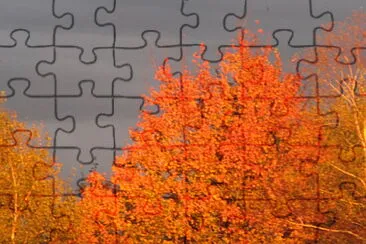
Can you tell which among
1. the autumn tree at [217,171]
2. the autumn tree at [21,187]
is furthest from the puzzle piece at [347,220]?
the autumn tree at [21,187]

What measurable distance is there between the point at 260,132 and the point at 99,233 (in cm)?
598

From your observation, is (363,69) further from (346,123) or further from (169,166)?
(169,166)

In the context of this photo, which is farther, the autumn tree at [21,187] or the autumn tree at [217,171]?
the autumn tree at [21,187]

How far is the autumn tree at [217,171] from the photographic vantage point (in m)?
29.9

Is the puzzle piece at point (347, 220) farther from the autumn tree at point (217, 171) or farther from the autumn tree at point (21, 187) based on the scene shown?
the autumn tree at point (21, 187)

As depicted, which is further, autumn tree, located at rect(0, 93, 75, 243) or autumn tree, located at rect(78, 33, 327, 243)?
autumn tree, located at rect(0, 93, 75, 243)

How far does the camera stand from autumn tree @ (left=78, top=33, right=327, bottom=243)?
29922 mm

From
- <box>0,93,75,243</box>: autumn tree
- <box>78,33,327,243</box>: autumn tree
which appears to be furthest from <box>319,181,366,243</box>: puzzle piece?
<box>0,93,75,243</box>: autumn tree

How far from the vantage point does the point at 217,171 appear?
30812mm

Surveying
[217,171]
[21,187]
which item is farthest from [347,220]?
[21,187]

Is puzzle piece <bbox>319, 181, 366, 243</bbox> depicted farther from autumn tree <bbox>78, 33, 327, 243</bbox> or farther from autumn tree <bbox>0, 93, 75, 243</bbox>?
A: autumn tree <bbox>0, 93, 75, 243</bbox>

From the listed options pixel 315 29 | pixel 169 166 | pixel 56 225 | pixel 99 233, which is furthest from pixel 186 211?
pixel 315 29

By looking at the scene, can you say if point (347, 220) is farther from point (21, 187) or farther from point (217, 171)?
point (21, 187)

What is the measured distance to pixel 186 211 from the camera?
1127 inches
